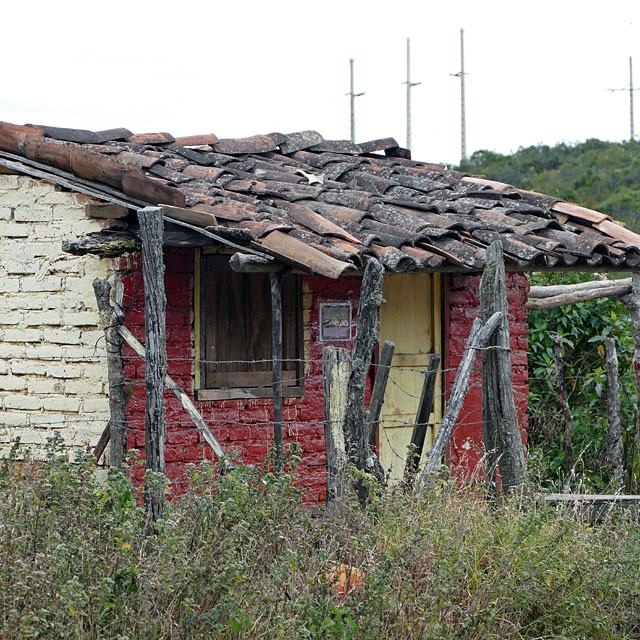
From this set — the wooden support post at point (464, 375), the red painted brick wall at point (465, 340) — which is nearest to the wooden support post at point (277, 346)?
the wooden support post at point (464, 375)

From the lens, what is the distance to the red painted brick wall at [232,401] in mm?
6793

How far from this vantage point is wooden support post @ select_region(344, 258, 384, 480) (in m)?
5.22

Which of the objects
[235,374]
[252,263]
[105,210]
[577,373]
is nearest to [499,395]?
[252,263]

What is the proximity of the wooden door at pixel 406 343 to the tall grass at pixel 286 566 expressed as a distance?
2.98 m

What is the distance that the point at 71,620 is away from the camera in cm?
349

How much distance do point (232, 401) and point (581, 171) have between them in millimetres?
25065

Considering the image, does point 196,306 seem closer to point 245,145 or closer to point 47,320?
point 47,320

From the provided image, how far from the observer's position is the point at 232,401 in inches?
286

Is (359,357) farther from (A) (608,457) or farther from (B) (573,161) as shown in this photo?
→ (B) (573,161)

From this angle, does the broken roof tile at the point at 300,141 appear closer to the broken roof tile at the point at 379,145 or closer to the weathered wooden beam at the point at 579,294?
the broken roof tile at the point at 379,145

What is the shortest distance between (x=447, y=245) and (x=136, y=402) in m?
2.66

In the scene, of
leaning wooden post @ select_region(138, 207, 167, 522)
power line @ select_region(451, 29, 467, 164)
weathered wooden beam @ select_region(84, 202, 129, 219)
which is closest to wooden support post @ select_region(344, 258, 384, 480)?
leaning wooden post @ select_region(138, 207, 167, 522)

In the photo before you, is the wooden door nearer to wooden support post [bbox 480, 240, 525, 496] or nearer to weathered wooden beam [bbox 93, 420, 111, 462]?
wooden support post [bbox 480, 240, 525, 496]

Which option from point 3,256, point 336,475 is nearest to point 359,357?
point 336,475
